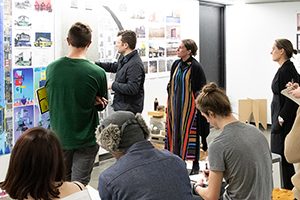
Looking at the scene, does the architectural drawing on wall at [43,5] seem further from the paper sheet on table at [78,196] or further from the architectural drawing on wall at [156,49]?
the paper sheet on table at [78,196]

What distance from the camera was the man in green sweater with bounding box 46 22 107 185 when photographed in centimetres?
279

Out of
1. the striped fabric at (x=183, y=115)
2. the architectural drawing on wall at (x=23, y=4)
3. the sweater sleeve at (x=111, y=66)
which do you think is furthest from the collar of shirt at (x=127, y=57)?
the architectural drawing on wall at (x=23, y=4)

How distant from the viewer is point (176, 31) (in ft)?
22.7

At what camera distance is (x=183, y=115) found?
14.6 feet

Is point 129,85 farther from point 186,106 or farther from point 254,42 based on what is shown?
point 254,42

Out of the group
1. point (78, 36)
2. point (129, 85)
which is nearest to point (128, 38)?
point (129, 85)

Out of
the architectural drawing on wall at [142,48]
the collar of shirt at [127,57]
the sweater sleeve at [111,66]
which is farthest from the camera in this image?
the architectural drawing on wall at [142,48]

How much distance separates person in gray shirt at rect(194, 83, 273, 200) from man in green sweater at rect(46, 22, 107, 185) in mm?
900

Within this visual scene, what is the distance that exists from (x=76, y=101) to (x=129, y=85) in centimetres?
114

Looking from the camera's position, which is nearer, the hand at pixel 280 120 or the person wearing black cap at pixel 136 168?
the person wearing black cap at pixel 136 168

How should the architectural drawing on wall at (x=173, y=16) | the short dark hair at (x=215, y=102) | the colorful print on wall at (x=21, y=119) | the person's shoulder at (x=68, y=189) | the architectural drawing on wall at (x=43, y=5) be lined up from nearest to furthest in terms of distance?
1. the person's shoulder at (x=68, y=189)
2. the short dark hair at (x=215, y=102)
3. the colorful print on wall at (x=21, y=119)
4. the architectural drawing on wall at (x=43, y=5)
5. the architectural drawing on wall at (x=173, y=16)

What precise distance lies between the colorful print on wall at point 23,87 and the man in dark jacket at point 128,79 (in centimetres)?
102

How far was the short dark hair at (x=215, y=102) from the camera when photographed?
238 cm

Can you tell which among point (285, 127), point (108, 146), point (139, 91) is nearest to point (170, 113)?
point (139, 91)
